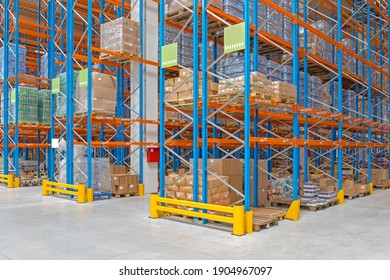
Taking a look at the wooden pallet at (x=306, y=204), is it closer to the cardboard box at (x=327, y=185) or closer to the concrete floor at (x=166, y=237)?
the concrete floor at (x=166, y=237)

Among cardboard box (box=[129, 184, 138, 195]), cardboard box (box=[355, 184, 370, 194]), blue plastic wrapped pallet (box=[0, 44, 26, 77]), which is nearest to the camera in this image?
cardboard box (box=[129, 184, 138, 195])

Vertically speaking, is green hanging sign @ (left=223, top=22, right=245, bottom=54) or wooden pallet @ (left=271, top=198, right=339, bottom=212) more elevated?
green hanging sign @ (left=223, top=22, right=245, bottom=54)

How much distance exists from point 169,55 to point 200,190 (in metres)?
2.74

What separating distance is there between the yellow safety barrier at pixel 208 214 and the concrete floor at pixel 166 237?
0.63ft

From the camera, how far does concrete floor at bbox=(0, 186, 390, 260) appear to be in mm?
5258

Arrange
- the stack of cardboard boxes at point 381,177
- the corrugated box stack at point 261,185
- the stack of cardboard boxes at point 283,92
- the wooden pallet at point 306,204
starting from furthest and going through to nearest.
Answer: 1. the stack of cardboard boxes at point 381,177
2. the wooden pallet at point 306,204
3. the corrugated box stack at point 261,185
4. the stack of cardboard boxes at point 283,92

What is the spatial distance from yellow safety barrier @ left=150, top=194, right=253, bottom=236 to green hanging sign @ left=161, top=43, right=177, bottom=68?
2693mm

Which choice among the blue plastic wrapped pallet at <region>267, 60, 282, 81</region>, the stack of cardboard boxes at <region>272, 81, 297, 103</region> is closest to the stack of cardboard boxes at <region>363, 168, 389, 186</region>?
the blue plastic wrapped pallet at <region>267, 60, 282, 81</region>

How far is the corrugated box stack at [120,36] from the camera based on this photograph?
34.6 feet

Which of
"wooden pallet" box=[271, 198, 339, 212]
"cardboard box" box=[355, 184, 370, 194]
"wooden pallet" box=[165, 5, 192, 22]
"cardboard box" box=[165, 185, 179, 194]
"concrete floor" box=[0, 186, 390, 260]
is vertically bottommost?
"concrete floor" box=[0, 186, 390, 260]

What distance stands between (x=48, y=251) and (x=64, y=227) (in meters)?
1.66

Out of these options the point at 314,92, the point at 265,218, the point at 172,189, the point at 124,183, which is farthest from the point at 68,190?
the point at 314,92

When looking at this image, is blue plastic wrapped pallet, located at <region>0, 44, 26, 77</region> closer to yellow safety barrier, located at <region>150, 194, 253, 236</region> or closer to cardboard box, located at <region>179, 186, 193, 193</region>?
yellow safety barrier, located at <region>150, 194, 253, 236</region>

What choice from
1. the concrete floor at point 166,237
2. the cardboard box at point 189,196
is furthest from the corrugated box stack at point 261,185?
the cardboard box at point 189,196
